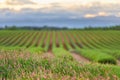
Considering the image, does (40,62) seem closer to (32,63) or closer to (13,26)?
(32,63)

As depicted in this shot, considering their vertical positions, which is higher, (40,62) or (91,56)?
(40,62)

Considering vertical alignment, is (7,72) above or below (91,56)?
above

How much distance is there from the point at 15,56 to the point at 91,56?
18.6 m

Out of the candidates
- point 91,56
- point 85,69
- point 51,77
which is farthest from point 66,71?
point 91,56

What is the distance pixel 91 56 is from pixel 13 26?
4480 inches

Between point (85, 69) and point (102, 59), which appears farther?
point (102, 59)

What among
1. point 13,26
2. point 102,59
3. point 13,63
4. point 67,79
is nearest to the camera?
point 67,79

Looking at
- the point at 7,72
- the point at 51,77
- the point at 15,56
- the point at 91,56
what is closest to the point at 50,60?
the point at 15,56

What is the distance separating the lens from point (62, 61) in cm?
1488

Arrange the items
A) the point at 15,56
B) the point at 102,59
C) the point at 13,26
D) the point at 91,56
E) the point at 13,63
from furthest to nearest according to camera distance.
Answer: the point at 13,26 → the point at 91,56 → the point at 102,59 → the point at 15,56 → the point at 13,63

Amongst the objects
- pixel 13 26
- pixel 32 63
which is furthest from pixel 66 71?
pixel 13 26

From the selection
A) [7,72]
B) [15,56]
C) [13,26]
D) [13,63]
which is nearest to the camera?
[7,72]

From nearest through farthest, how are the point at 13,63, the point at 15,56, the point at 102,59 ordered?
the point at 13,63, the point at 15,56, the point at 102,59

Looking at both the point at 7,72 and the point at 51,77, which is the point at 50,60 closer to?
the point at 7,72
